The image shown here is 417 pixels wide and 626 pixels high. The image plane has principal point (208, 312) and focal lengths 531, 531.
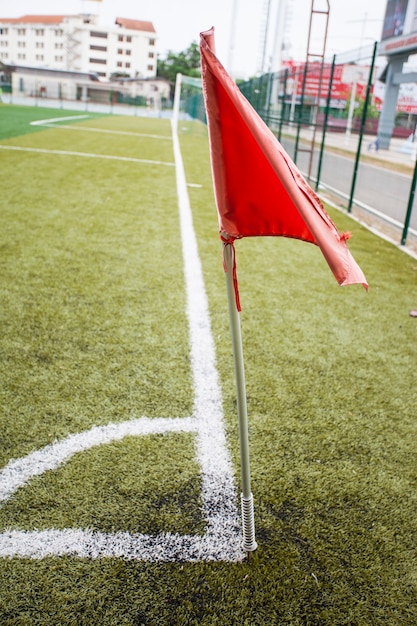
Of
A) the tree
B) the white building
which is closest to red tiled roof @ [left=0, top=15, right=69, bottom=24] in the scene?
the white building

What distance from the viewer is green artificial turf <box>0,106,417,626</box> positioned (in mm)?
1830

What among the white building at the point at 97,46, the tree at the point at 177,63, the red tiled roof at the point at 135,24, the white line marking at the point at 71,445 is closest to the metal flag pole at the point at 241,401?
the white line marking at the point at 71,445

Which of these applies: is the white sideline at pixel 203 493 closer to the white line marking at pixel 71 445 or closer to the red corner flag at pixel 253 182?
the white line marking at pixel 71 445

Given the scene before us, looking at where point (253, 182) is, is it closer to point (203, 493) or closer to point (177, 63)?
point (203, 493)

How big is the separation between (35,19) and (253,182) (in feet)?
455

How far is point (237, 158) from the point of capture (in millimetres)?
1548

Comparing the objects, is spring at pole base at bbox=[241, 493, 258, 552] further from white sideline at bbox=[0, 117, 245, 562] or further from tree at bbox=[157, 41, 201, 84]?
tree at bbox=[157, 41, 201, 84]

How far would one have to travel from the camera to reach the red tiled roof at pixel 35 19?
109 metres

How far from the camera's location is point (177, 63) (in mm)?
96375

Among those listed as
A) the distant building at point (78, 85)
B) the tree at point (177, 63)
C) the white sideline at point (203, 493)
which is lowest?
the white sideline at point (203, 493)

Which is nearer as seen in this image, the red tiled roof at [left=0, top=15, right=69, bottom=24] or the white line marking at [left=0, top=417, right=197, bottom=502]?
the white line marking at [left=0, top=417, right=197, bottom=502]

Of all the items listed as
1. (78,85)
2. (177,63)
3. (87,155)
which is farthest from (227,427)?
(177,63)

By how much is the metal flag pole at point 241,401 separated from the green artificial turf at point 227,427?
0.41 ft

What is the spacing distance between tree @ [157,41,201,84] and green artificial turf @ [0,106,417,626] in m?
96.7
